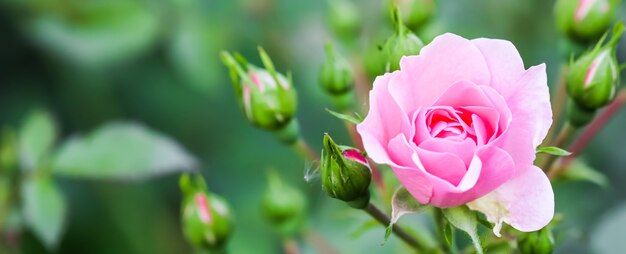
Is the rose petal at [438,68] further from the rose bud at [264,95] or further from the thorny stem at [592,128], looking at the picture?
the thorny stem at [592,128]


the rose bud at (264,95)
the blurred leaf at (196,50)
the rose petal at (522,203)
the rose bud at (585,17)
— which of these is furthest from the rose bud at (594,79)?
the blurred leaf at (196,50)

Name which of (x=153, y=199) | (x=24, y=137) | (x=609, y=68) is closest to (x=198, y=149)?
(x=153, y=199)

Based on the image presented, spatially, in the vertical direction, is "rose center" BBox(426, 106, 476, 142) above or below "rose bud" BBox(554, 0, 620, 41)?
above

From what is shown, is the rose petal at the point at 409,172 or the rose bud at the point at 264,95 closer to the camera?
the rose petal at the point at 409,172

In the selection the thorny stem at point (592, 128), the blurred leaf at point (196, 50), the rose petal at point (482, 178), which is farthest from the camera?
the blurred leaf at point (196, 50)

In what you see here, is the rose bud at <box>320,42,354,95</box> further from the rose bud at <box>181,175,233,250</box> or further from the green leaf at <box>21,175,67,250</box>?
the green leaf at <box>21,175,67,250</box>

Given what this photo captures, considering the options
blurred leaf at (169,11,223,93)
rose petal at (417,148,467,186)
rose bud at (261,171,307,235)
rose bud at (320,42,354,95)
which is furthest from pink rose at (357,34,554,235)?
blurred leaf at (169,11,223,93)
